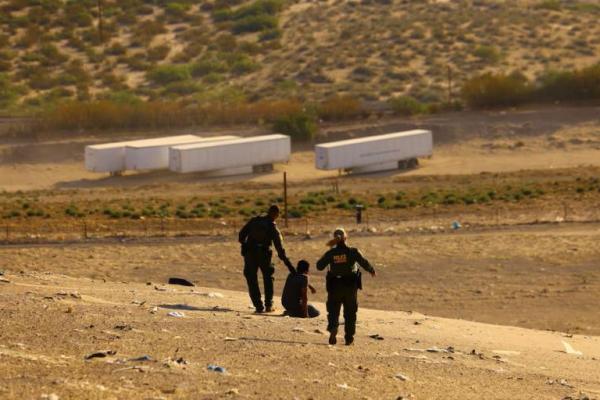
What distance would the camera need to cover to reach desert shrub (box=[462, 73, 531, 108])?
6912 centimetres

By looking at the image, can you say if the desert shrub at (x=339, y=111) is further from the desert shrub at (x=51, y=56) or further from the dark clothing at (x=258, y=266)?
the dark clothing at (x=258, y=266)

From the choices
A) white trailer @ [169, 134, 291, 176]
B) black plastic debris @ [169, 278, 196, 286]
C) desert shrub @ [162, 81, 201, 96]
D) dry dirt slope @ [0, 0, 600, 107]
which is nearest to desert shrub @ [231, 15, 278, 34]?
dry dirt slope @ [0, 0, 600, 107]

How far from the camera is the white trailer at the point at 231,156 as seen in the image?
2154 inches

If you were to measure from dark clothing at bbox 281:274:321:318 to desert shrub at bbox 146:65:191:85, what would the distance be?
61080 mm

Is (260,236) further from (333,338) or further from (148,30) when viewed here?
(148,30)

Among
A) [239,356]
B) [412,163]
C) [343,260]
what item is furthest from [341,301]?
[412,163]

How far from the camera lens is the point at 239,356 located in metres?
15.3

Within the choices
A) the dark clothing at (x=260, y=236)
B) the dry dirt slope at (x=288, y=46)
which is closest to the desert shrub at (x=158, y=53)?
the dry dirt slope at (x=288, y=46)

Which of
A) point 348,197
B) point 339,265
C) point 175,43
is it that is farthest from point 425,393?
point 175,43

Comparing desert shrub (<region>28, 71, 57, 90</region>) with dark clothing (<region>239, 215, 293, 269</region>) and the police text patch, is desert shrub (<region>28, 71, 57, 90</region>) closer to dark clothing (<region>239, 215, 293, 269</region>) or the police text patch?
dark clothing (<region>239, 215, 293, 269</region>)

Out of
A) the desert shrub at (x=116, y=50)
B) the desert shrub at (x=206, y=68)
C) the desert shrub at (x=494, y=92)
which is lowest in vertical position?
the desert shrub at (x=494, y=92)

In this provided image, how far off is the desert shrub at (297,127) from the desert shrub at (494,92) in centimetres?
920

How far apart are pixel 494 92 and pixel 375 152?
14.9 metres

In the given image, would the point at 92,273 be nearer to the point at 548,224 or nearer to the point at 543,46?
the point at 548,224
